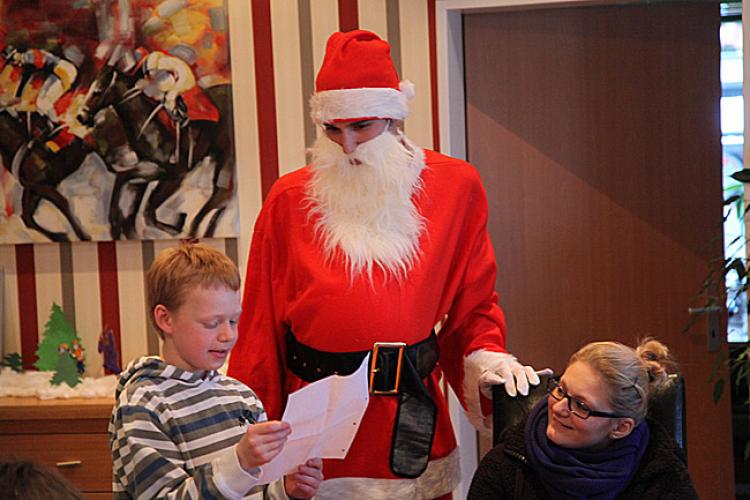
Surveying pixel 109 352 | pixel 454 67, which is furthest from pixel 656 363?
pixel 109 352

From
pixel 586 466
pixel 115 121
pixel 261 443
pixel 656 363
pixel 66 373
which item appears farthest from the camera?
pixel 115 121

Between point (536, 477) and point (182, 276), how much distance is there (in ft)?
2.90

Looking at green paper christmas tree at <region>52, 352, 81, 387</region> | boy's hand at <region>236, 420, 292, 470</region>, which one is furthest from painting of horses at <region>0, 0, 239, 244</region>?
boy's hand at <region>236, 420, 292, 470</region>

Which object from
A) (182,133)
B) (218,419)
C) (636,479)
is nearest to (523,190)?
(182,133)

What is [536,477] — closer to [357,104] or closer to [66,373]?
[357,104]

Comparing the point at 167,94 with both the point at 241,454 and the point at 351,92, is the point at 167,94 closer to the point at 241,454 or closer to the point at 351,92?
the point at 351,92

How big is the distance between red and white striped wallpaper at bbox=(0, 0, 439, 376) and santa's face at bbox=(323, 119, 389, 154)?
969 millimetres

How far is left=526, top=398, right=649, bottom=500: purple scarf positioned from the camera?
2.17 meters

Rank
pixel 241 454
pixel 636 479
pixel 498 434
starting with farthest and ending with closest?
pixel 498 434
pixel 636 479
pixel 241 454

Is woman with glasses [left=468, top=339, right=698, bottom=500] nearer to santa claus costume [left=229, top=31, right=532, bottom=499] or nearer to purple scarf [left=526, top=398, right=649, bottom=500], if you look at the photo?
purple scarf [left=526, top=398, right=649, bottom=500]

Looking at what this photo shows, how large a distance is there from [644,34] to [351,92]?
1.58 m

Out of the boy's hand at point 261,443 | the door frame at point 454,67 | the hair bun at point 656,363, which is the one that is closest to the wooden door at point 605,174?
the door frame at point 454,67

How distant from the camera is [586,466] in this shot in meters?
2.18

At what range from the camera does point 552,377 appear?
2.45m
